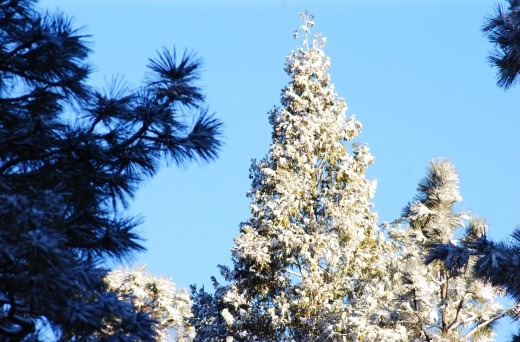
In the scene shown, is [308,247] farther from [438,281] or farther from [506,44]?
[506,44]

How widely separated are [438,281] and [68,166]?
14.3 m

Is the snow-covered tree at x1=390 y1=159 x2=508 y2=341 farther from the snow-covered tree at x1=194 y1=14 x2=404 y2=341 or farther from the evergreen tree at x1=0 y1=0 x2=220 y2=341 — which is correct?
the evergreen tree at x1=0 y1=0 x2=220 y2=341

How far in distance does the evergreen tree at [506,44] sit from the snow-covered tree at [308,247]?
26.1 feet

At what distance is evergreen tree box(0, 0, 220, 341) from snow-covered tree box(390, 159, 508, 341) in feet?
36.5

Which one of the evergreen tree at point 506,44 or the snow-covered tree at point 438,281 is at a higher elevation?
the snow-covered tree at point 438,281

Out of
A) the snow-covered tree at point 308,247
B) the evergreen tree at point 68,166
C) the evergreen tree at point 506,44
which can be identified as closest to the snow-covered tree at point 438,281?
the snow-covered tree at point 308,247

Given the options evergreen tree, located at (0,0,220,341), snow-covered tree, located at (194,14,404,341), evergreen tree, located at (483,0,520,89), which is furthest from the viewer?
snow-covered tree, located at (194,14,404,341)

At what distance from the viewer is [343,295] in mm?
18859

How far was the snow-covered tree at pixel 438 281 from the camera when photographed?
18841 mm

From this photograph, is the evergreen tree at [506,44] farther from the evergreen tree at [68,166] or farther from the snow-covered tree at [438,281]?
the snow-covered tree at [438,281]

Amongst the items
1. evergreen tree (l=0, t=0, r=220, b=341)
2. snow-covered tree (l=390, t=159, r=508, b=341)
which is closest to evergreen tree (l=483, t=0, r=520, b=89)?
evergreen tree (l=0, t=0, r=220, b=341)

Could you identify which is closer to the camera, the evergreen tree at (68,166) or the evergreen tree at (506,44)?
the evergreen tree at (68,166)

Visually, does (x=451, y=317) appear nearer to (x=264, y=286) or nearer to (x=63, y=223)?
(x=264, y=286)

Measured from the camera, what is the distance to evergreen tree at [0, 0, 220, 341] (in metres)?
6.68
